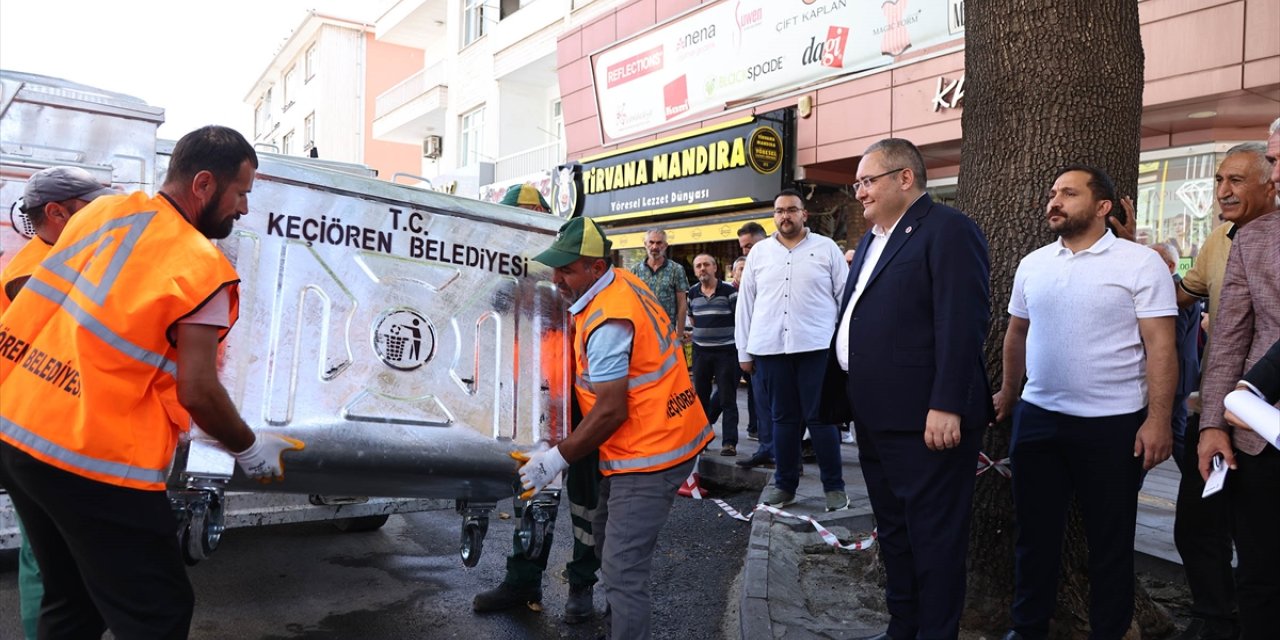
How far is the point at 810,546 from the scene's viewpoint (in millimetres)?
4617

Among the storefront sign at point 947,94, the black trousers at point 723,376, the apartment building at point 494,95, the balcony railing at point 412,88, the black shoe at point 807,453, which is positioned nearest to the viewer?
the black shoe at point 807,453

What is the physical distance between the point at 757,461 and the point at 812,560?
2.16 metres

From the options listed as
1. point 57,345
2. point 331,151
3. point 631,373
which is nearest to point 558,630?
point 631,373

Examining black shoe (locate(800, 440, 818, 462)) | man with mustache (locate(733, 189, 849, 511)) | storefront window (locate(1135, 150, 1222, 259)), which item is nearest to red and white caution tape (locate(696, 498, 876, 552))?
man with mustache (locate(733, 189, 849, 511))

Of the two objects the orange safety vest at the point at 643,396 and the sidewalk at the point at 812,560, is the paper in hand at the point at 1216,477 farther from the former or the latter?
the orange safety vest at the point at 643,396

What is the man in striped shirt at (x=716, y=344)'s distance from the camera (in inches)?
287

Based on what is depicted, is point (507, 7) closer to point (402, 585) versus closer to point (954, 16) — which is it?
point (954, 16)

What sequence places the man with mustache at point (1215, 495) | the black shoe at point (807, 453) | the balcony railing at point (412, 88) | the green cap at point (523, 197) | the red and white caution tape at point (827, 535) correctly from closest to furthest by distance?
the man with mustache at point (1215, 495)
the red and white caution tape at point (827, 535)
the green cap at point (523, 197)
the black shoe at point (807, 453)
the balcony railing at point (412, 88)

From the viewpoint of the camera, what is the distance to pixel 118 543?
7.01 feet

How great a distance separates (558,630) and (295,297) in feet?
5.98

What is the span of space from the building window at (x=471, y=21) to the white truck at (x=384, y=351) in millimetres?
20549

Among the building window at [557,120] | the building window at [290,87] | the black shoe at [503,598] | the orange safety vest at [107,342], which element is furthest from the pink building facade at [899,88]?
the building window at [290,87]

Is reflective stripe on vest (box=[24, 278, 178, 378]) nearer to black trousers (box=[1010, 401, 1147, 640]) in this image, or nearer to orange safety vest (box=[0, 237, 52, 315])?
orange safety vest (box=[0, 237, 52, 315])

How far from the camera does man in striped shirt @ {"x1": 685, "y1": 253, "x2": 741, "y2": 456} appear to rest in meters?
7.30
